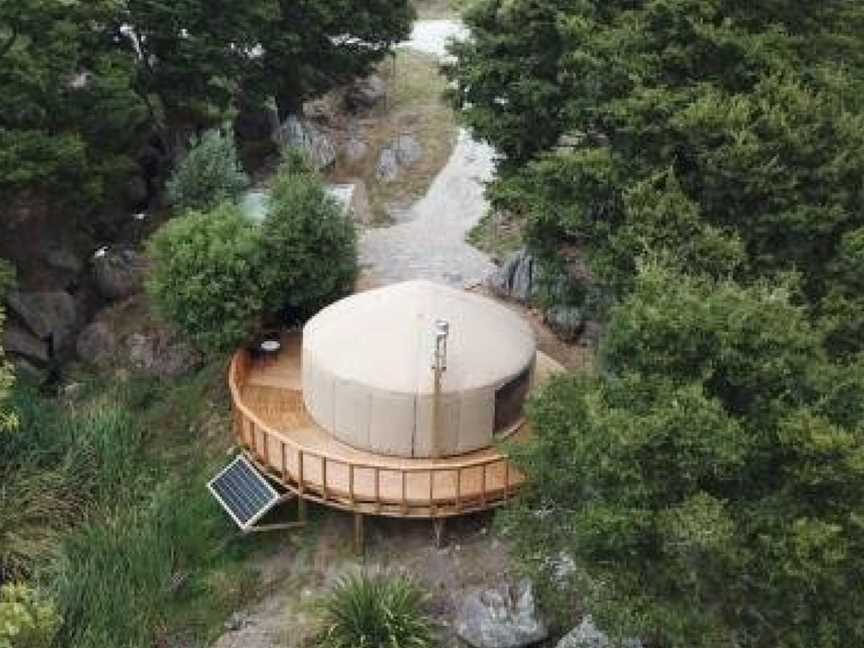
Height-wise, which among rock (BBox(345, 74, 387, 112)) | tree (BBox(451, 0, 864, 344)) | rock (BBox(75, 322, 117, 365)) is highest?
tree (BBox(451, 0, 864, 344))

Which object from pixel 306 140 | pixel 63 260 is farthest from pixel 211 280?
pixel 306 140

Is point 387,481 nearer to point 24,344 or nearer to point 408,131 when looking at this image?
point 24,344

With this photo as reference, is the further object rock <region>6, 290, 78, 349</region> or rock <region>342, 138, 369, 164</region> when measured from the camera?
rock <region>342, 138, 369, 164</region>

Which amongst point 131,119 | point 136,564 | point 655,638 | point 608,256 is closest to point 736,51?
point 608,256

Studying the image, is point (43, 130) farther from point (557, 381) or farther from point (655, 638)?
point (655, 638)

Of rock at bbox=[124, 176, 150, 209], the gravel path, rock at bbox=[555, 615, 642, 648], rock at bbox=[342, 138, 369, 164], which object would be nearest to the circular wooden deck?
rock at bbox=[555, 615, 642, 648]

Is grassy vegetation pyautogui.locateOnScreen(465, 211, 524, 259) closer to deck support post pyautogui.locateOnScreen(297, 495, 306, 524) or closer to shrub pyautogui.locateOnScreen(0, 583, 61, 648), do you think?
deck support post pyautogui.locateOnScreen(297, 495, 306, 524)
